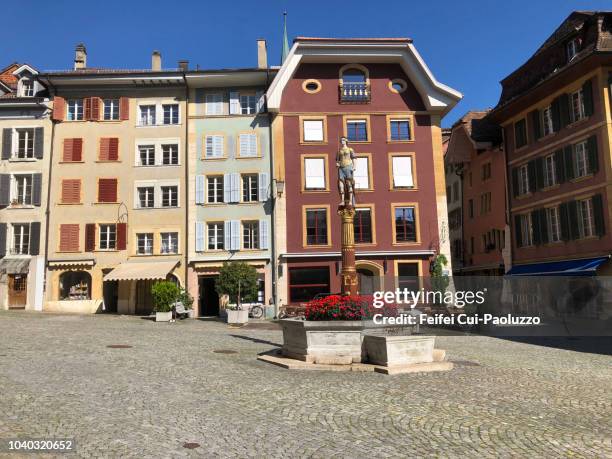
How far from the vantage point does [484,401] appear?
8789mm

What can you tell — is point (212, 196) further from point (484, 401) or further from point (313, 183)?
point (484, 401)

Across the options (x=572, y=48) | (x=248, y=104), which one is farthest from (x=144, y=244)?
(x=572, y=48)

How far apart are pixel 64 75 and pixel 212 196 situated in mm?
11569

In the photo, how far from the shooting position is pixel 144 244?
34.0m

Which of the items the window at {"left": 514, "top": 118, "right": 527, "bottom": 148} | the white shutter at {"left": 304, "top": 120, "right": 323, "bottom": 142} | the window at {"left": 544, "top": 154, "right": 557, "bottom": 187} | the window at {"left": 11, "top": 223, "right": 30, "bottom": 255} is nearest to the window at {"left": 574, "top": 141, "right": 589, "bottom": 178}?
the window at {"left": 544, "top": 154, "right": 557, "bottom": 187}

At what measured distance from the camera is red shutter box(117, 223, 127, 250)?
33.4m

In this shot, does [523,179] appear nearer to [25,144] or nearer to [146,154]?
[146,154]

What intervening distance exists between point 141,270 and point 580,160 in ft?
80.7

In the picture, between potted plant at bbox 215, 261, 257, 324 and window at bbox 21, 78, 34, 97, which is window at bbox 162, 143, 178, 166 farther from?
window at bbox 21, 78, 34, 97

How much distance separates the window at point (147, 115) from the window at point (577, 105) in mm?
24292

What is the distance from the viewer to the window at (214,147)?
34.5 metres

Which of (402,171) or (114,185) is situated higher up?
(402,171)

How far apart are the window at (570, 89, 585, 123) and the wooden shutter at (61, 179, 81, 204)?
28.6m

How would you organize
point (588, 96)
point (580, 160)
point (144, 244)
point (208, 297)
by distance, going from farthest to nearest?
point (208, 297) < point (144, 244) < point (580, 160) < point (588, 96)
